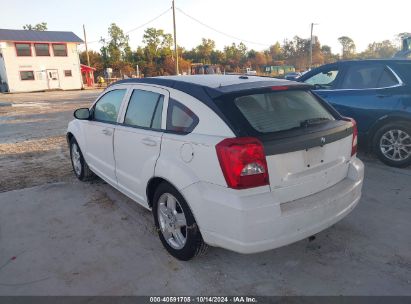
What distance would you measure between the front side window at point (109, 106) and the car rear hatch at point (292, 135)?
5.87ft

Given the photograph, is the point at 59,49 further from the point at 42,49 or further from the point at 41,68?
the point at 41,68

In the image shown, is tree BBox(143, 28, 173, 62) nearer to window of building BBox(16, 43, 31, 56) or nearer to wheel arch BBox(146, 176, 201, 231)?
window of building BBox(16, 43, 31, 56)

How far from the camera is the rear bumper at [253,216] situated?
248 cm

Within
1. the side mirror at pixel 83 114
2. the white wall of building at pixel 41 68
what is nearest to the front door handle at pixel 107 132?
the side mirror at pixel 83 114

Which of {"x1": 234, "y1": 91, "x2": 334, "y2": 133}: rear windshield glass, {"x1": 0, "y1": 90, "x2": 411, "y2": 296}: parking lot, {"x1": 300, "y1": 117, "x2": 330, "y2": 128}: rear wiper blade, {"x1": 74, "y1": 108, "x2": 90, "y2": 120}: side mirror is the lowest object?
{"x1": 0, "y1": 90, "x2": 411, "y2": 296}: parking lot

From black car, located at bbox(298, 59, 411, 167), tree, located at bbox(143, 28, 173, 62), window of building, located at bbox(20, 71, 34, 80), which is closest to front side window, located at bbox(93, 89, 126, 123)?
black car, located at bbox(298, 59, 411, 167)

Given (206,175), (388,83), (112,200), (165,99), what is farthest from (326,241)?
(388,83)

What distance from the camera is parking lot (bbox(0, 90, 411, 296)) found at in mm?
2805

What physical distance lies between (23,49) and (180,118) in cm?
4439

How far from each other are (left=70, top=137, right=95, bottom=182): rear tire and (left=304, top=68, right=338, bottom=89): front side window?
4585 mm

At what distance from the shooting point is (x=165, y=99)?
3209mm

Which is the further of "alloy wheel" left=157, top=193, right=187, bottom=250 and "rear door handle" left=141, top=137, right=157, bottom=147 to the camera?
"rear door handle" left=141, top=137, right=157, bottom=147

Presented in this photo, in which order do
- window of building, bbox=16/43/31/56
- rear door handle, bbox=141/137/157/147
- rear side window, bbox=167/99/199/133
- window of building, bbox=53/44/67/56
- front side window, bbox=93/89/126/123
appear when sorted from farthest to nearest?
window of building, bbox=53/44/67/56
window of building, bbox=16/43/31/56
front side window, bbox=93/89/126/123
rear door handle, bbox=141/137/157/147
rear side window, bbox=167/99/199/133

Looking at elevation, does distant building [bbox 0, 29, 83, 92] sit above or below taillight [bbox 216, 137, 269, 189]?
above
